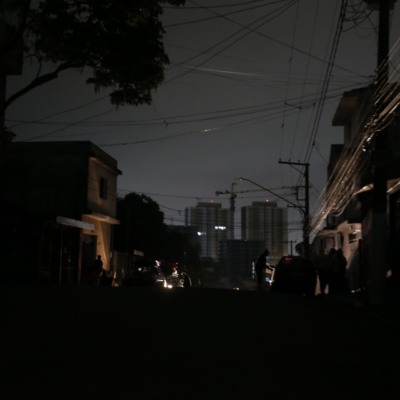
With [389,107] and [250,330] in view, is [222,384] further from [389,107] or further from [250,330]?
[389,107]

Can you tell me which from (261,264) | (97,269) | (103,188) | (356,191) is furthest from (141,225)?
(261,264)

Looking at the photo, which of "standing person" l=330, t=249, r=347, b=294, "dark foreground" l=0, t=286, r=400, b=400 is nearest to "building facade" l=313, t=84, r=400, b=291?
"standing person" l=330, t=249, r=347, b=294

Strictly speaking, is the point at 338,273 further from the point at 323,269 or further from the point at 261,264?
the point at 261,264

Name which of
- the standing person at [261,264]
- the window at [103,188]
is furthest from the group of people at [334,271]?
the window at [103,188]

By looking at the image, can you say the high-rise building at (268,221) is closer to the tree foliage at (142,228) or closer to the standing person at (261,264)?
the tree foliage at (142,228)

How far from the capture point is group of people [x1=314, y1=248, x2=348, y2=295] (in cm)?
2423

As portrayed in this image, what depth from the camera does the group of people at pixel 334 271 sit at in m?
24.2

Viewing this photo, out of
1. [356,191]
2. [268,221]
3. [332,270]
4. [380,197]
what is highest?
[268,221]

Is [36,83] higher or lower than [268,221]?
lower

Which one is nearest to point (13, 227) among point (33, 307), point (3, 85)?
point (3, 85)

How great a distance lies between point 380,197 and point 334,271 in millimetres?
7147

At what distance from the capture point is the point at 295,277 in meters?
24.1

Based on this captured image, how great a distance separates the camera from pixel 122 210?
60250 mm

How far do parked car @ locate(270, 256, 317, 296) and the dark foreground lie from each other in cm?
919
